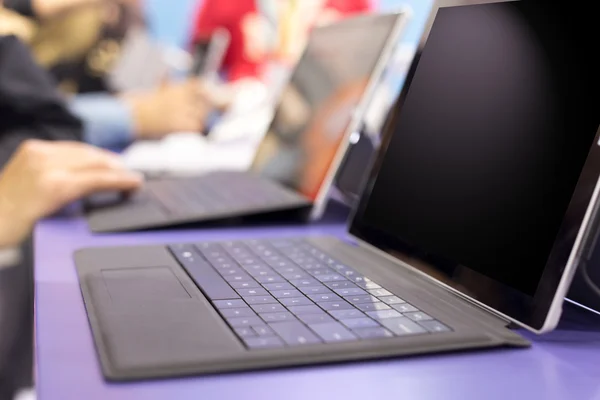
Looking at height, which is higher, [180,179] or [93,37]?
[93,37]

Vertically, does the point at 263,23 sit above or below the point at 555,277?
above

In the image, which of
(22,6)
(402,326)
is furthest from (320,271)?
(22,6)

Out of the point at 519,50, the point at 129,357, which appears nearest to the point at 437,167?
the point at 519,50

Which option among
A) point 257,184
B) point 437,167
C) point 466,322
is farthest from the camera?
point 257,184

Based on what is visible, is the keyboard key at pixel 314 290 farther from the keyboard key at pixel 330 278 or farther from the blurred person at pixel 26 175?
the blurred person at pixel 26 175

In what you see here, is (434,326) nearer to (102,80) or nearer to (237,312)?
(237,312)

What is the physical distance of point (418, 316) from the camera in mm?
412

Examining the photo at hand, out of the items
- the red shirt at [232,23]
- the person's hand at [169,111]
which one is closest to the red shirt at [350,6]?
the red shirt at [232,23]

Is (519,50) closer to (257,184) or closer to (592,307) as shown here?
(592,307)

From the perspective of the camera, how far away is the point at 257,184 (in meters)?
0.82

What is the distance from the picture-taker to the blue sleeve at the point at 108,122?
1229mm

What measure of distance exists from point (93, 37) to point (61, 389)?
1.87 meters

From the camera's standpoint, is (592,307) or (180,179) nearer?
(592,307)

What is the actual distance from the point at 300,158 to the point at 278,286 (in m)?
0.36
